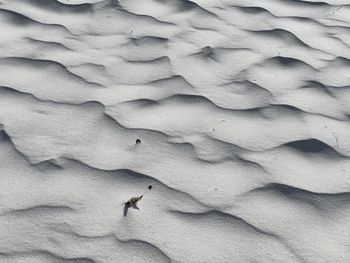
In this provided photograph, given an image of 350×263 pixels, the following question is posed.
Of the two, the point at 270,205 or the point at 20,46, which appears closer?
the point at 270,205

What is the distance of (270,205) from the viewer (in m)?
2.25

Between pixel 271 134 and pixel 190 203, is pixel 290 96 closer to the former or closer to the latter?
pixel 271 134

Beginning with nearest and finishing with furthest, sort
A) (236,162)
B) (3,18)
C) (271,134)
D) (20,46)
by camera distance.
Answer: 1. (236,162)
2. (271,134)
3. (20,46)
4. (3,18)

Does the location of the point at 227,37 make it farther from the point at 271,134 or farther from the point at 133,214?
the point at 133,214

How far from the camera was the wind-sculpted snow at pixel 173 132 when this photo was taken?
2088mm

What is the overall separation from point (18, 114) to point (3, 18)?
36.9 inches

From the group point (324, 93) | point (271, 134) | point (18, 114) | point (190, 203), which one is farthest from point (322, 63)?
point (18, 114)

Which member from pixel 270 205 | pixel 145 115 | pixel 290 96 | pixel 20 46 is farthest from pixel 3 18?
pixel 270 205

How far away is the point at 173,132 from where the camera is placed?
8.50 ft

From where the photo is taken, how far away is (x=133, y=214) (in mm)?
2160

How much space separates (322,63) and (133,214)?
1.52 meters

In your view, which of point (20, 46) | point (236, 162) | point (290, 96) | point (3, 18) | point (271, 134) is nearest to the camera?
point (236, 162)

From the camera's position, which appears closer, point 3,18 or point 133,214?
point 133,214

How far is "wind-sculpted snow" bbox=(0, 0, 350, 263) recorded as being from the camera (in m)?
2.09
